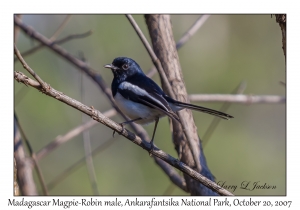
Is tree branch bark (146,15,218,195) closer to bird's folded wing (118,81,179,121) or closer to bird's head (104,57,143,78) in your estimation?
bird's folded wing (118,81,179,121)


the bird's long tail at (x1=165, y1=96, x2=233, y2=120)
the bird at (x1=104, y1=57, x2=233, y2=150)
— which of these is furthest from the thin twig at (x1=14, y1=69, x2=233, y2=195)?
the bird's long tail at (x1=165, y1=96, x2=233, y2=120)

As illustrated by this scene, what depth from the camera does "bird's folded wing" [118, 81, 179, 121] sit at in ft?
13.4

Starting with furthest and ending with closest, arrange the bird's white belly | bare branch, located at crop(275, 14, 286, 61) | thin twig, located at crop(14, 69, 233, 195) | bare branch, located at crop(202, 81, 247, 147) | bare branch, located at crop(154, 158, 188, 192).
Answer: bare branch, located at crop(202, 81, 247, 147), bare branch, located at crop(154, 158, 188, 192), the bird's white belly, thin twig, located at crop(14, 69, 233, 195), bare branch, located at crop(275, 14, 286, 61)

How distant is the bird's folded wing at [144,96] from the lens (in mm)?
4088

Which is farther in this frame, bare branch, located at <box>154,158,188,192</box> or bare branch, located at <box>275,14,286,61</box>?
bare branch, located at <box>154,158,188,192</box>

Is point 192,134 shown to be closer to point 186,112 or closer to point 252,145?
point 186,112

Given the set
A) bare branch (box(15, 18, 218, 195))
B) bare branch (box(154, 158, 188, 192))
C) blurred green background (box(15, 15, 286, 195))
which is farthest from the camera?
blurred green background (box(15, 15, 286, 195))

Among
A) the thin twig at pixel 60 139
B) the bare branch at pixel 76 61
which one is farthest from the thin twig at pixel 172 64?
the thin twig at pixel 60 139

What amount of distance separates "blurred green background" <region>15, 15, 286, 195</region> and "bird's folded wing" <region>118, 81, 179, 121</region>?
207cm

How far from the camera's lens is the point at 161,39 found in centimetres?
491

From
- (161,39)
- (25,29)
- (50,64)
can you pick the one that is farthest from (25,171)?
(50,64)

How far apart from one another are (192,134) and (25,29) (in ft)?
8.78

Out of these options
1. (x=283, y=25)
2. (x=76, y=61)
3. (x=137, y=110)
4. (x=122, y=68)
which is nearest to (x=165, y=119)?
(x=76, y=61)

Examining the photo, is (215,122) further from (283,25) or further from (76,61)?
(283,25)
